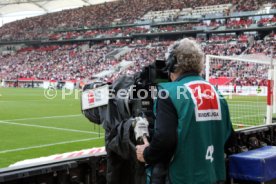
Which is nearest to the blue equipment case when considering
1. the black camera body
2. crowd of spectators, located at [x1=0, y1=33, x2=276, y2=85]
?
the black camera body

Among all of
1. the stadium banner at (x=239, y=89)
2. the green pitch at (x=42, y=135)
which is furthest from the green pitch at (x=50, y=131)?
the stadium banner at (x=239, y=89)

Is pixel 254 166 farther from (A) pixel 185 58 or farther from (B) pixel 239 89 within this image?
(B) pixel 239 89

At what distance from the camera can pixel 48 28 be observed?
2894 inches

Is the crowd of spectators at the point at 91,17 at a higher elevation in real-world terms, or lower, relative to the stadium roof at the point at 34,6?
lower

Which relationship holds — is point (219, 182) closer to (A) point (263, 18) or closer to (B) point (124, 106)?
(B) point (124, 106)

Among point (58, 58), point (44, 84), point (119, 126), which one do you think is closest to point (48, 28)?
point (58, 58)

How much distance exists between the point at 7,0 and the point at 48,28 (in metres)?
8.34

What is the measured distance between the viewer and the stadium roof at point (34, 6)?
7238cm

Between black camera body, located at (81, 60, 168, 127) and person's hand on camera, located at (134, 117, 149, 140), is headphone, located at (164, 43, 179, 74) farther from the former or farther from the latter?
person's hand on camera, located at (134, 117, 149, 140)

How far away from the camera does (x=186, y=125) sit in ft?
8.97

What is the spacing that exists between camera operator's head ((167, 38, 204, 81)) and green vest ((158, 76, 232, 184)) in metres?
0.06

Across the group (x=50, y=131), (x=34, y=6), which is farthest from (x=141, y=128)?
(x=34, y=6)

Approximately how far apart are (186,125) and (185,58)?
0.46m

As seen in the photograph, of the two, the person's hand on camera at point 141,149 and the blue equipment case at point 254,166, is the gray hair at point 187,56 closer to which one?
the person's hand on camera at point 141,149
